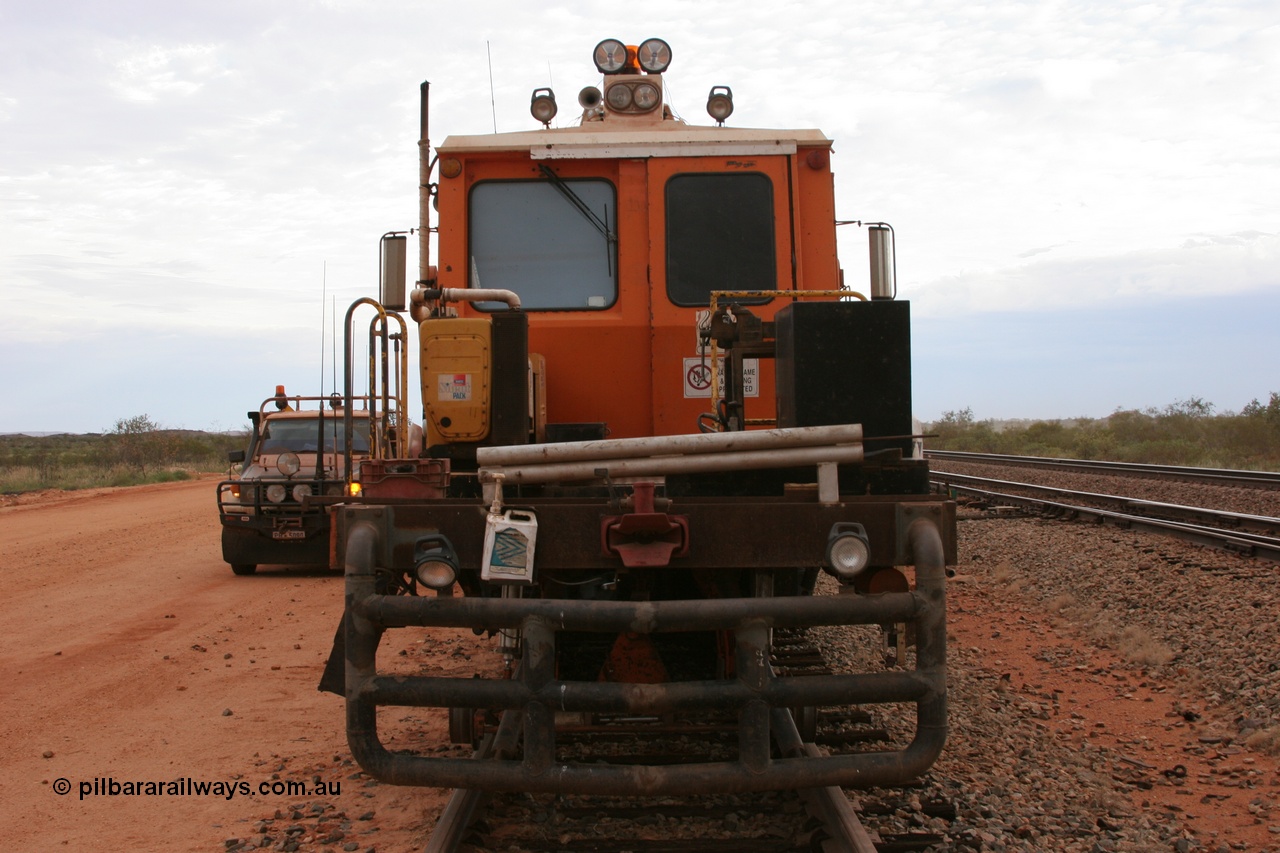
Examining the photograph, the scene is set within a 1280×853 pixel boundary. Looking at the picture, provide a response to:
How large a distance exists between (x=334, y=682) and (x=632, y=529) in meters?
1.50

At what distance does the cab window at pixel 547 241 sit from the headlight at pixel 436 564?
7.86 ft

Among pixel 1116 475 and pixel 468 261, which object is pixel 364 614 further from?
pixel 1116 475

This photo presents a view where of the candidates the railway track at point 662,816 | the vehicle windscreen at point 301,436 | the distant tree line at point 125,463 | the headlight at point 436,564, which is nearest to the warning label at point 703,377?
the railway track at point 662,816

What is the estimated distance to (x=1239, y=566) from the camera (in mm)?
8914

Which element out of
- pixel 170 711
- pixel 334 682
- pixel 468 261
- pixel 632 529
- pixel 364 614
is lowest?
pixel 170 711

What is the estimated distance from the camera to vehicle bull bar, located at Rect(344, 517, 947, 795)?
135 inches

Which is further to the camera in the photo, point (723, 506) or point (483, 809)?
point (483, 809)

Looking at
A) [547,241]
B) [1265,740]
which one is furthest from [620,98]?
[1265,740]

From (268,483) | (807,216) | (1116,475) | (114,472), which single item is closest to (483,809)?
(807,216)

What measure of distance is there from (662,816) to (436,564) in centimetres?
143

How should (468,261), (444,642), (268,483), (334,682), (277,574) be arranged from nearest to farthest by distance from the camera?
(334,682) < (468,261) < (444,642) < (268,483) < (277,574)

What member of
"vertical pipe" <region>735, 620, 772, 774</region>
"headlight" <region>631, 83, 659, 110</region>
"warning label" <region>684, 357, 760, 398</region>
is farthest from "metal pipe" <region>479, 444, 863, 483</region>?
"headlight" <region>631, 83, 659, 110</region>

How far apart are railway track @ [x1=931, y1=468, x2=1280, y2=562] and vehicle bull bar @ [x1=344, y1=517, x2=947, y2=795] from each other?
13.0ft

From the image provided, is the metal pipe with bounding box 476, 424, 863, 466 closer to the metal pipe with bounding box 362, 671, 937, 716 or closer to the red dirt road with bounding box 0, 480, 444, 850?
the metal pipe with bounding box 362, 671, 937, 716
